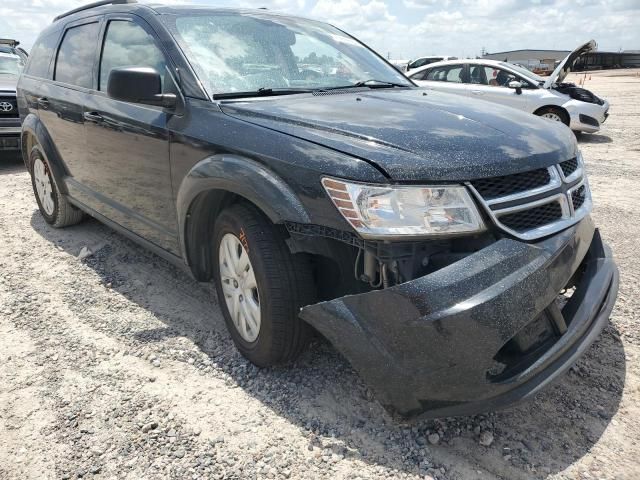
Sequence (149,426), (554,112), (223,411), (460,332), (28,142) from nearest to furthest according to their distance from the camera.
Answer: (460,332), (149,426), (223,411), (28,142), (554,112)

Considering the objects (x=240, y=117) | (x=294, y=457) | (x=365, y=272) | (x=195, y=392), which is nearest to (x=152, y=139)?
(x=240, y=117)

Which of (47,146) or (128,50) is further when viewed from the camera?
(47,146)

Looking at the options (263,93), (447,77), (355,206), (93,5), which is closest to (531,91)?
(447,77)

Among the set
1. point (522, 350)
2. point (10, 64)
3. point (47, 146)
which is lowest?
point (522, 350)

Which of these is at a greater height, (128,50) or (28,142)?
(128,50)

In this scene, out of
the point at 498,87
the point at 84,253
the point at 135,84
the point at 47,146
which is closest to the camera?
the point at 135,84

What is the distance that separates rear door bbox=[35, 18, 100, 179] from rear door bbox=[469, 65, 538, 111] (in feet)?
24.6

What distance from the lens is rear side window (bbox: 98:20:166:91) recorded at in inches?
122

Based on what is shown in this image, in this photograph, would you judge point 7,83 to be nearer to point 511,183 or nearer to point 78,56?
point 78,56

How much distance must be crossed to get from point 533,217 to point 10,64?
426 inches

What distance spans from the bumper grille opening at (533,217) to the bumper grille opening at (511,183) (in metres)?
0.09

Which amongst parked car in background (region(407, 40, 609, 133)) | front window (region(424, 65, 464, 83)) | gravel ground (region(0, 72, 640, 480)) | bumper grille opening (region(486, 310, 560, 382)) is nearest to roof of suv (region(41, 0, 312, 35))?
gravel ground (region(0, 72, 640, 480))

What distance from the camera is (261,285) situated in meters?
2.45

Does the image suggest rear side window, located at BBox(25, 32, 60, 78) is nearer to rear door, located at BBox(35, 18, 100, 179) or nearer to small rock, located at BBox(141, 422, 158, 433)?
rear door, located at BBox(35, 18, 100, 179)
